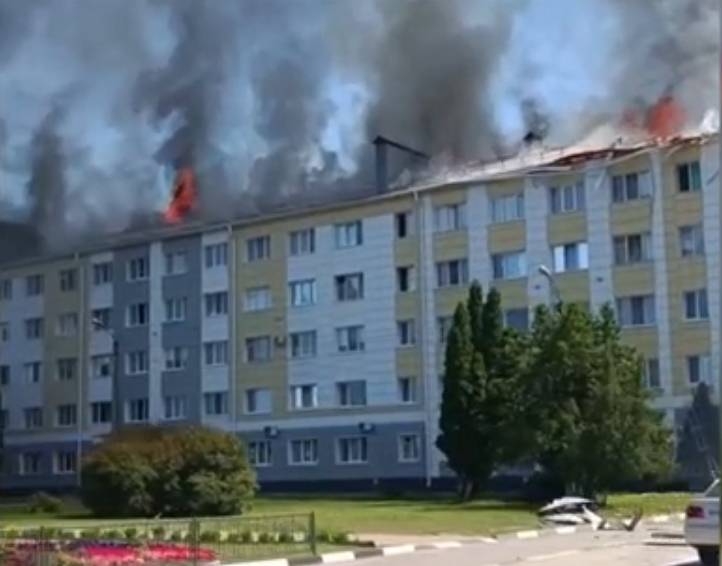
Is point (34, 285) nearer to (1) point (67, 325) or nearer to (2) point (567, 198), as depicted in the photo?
(1) point (67, 325)

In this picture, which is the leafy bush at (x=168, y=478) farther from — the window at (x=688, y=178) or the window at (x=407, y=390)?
the window at (x=407, y=390)

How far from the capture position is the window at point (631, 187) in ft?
74.8

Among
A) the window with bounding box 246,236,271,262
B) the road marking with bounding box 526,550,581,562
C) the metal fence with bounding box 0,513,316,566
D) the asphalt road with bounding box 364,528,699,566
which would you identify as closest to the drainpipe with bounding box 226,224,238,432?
the window with bounding box 246,236,271,262

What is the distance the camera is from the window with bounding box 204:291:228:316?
85.5 ft

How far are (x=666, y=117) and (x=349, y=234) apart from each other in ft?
31.2

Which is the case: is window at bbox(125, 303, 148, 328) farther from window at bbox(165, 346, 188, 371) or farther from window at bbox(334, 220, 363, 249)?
window at bbox(334, 220, 363, 249)

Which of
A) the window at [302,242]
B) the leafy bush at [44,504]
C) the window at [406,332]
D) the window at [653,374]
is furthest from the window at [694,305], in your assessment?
the leafy bush at [44,504]

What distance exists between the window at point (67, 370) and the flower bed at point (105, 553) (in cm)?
1139

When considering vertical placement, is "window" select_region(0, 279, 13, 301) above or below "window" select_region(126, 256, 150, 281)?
below

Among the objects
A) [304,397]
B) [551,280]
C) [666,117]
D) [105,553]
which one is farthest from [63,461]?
[105,553]

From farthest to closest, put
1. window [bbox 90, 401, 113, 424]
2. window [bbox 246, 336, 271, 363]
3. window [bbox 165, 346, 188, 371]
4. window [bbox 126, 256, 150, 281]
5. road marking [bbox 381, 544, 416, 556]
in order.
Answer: window [bbox 246, 336, 271, 363], window [bbox 165, 346, 188, 371], window [bbox 90, 401, 113, 424], window [bbox 126, 256, 150, 281], road marking [bbox 381, 544, 416, 556]

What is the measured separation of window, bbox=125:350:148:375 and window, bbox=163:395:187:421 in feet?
2.32

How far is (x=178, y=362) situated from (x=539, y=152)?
26.6ft

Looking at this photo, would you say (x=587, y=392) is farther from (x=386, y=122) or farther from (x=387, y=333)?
(x=387, y=333)
